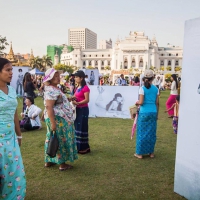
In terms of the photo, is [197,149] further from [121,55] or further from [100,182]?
[121,55]

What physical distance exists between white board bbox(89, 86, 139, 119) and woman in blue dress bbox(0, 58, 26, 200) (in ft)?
22.7

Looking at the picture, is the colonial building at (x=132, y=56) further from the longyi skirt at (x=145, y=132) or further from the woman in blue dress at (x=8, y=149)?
the woman in blue dress at (x=8, y=149)

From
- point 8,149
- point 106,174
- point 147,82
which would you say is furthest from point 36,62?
point 8,149

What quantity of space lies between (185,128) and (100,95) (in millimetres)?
6482

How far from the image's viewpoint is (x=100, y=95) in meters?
9.48

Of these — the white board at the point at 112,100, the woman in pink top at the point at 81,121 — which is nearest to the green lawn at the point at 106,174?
the woman in pink top at the point at 81,121

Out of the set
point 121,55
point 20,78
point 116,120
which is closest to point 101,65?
point 121,55

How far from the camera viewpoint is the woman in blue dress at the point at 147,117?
4.64 metres

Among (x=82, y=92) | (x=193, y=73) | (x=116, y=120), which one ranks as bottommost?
(x=116, y=120)

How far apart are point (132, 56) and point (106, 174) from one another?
96.1m

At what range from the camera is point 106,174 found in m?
3.99

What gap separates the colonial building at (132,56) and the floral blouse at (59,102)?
84.5 meters

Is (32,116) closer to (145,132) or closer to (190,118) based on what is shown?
(145,132)

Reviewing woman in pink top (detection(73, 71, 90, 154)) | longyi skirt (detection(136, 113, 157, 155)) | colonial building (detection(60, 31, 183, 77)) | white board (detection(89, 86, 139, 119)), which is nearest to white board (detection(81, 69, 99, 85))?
white board (detection(89, 86, 139, 119))
